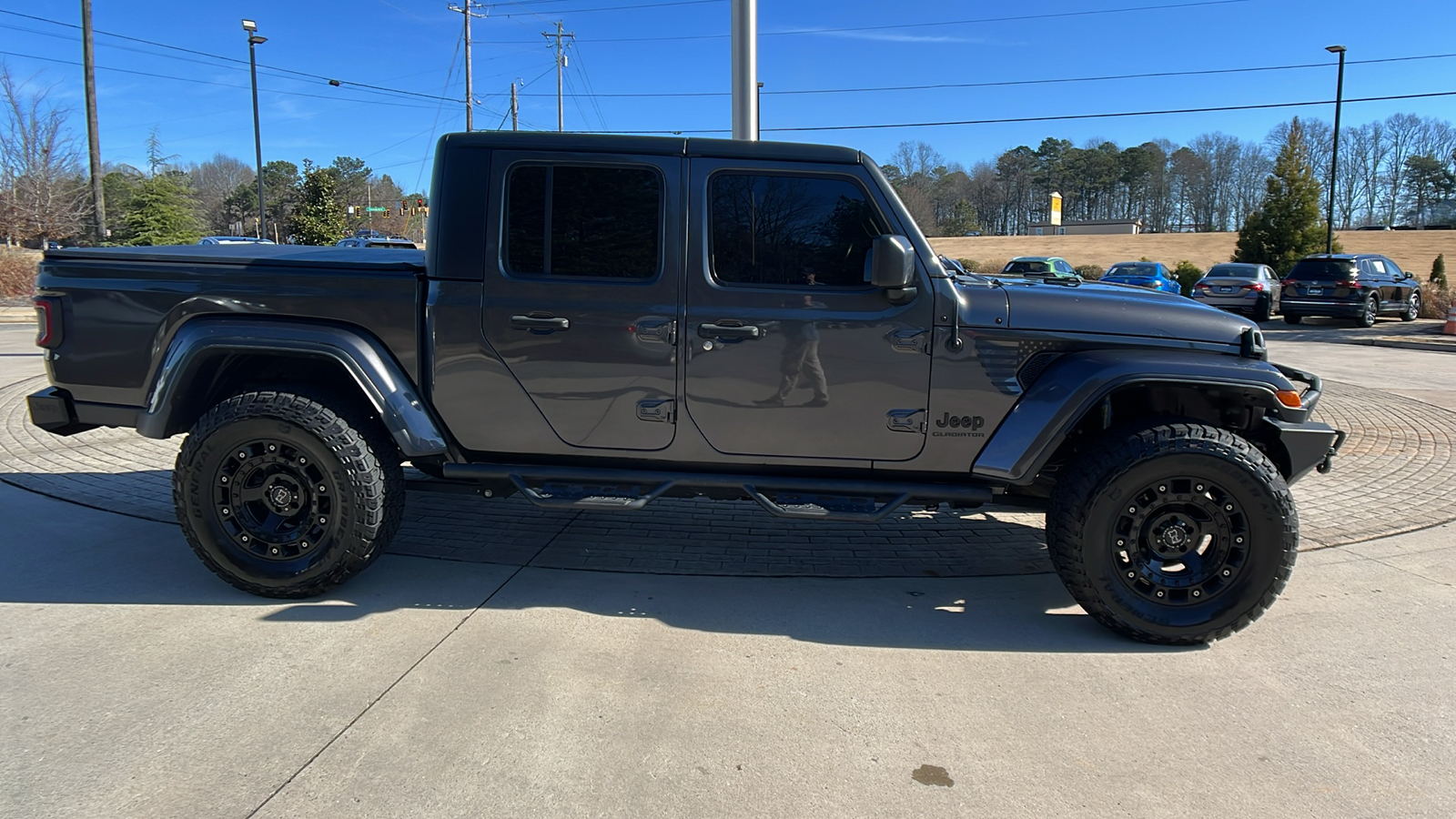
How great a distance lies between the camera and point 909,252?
368cm

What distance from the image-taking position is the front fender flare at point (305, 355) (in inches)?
153

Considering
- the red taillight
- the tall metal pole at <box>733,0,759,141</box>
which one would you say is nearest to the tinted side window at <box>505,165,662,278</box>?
the red taillight

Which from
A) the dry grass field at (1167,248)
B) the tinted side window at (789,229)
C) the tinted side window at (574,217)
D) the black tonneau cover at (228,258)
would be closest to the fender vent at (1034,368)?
the tinted side window at (789,229)

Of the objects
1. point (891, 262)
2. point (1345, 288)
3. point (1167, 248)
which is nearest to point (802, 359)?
point (891, 262)

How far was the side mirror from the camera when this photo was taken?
3.63 metres

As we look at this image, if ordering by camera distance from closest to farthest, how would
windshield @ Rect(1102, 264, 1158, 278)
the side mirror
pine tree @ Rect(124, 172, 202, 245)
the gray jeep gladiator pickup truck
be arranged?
the side mirror → the gray jeep gladiator pickup truck → windshield @ Rect(1102, 264, 1158, 278) → pine tree @ Rect(124, 172, 202, 245)

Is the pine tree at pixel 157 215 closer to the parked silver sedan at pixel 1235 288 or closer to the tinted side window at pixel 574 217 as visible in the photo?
the parked silver sedan at pixel 1235 288

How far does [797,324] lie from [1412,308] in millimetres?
25501

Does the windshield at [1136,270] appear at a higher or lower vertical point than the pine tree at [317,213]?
lower

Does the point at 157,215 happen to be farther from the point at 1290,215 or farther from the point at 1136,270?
the point at 1290,215

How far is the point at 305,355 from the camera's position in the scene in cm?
394

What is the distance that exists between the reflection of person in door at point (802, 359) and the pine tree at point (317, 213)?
1473 inches

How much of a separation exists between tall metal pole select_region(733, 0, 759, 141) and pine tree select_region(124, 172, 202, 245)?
115 feet

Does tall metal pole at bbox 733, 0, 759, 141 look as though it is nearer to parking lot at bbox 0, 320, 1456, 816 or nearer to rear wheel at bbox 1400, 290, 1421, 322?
parking lot at bbox 0, 320, 1456, 816
